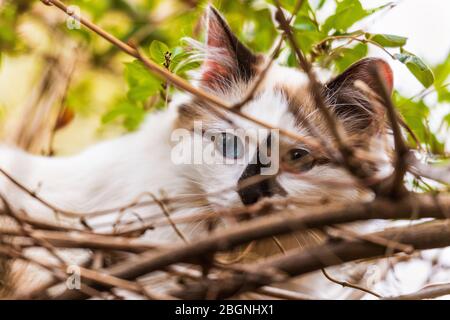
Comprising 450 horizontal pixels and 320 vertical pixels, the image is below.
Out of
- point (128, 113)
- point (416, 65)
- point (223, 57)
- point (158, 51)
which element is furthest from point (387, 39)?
point (128, 113)

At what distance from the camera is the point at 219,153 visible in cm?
163

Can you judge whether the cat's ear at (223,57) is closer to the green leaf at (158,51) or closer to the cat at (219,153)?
the cat at (219,153)

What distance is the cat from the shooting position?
1491 millimetres

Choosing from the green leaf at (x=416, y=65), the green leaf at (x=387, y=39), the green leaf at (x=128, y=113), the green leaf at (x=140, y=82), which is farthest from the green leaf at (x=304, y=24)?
the green leaf at (x=128, y=113)

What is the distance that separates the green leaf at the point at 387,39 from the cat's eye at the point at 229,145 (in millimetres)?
420

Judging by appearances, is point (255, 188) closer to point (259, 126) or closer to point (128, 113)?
point (259, 126)

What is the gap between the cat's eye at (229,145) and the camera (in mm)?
1562

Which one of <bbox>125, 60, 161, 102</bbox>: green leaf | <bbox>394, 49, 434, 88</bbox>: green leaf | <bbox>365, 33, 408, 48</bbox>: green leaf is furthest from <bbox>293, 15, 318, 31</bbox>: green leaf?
<bbox>125, 60, 161, 102</bbox>: green leaf

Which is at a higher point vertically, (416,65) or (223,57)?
(223,57)

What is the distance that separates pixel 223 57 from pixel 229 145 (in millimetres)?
285

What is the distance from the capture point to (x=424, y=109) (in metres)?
1.51

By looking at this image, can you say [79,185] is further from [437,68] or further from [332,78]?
[437,68]
